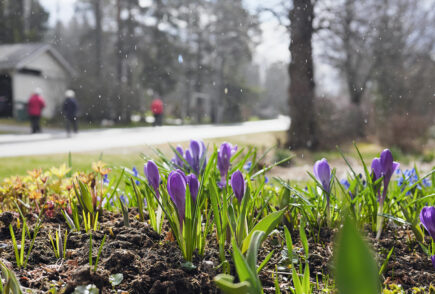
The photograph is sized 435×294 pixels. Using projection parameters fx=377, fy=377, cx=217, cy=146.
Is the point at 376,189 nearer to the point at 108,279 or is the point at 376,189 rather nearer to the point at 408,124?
the point at 108,279

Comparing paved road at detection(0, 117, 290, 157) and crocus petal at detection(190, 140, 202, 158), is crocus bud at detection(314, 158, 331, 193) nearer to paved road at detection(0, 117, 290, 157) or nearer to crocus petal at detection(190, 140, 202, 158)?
crocus petal at detection(190, 140, 202, 158)

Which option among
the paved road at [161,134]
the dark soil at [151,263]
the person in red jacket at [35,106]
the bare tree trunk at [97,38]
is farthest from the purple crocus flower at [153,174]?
the person in red jacket at [35,106]

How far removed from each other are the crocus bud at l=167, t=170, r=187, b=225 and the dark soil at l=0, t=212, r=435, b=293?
18 cm

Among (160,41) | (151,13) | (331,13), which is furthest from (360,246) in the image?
(151,13)

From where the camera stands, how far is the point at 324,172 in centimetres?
142

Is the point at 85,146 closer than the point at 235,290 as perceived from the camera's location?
No

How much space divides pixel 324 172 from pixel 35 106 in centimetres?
710

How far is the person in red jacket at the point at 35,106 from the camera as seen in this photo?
23.1ft

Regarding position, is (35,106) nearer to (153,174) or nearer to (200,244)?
(153,174)

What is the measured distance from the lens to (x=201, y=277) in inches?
42.8

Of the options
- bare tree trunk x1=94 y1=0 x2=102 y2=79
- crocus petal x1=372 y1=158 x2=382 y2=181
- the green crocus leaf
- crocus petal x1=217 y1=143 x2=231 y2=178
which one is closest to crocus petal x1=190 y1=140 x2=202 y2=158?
crocus petal x1=217 y1=143 x2=231 y2=178

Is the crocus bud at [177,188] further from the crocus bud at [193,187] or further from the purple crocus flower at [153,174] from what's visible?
the purple crocus flower at [153,174]

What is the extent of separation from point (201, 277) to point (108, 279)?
0.86 ft

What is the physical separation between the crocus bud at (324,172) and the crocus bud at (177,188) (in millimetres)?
548
